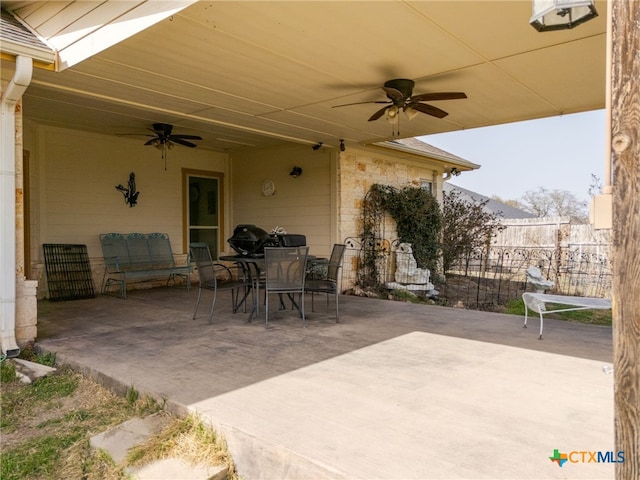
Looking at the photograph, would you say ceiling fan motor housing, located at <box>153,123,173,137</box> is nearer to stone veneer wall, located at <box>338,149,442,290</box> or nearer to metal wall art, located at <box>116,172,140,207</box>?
metal wall art, located at <box>116,172,140,207</box>

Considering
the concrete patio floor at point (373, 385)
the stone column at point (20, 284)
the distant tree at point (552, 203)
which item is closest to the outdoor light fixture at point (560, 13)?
the concrete patio floor at point (373, 385)

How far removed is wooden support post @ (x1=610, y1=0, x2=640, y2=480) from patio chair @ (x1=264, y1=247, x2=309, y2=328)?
323 centimetres

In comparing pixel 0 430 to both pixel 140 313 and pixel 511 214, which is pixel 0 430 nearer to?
pixel 140 313

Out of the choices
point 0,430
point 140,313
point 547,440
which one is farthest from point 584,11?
point 140,313

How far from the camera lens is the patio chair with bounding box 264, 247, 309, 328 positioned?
4.25m

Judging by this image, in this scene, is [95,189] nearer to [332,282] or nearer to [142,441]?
[332,282]

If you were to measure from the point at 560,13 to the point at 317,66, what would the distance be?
257 cm

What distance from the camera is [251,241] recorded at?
4.93 m

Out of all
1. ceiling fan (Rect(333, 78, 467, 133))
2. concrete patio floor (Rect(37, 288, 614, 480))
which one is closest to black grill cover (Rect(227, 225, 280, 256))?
concrete patio floor (Rect(37, 288, 614, 480))

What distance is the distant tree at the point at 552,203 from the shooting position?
21253mm

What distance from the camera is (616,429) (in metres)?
1.28

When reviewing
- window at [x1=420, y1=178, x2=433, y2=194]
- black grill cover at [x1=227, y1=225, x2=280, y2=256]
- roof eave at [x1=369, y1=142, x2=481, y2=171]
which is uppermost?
roof eave at [x1=369, y1=142, x2=481, y2=171]

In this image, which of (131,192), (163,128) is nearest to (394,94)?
(163,128)

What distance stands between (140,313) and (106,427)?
2941 millimetres
